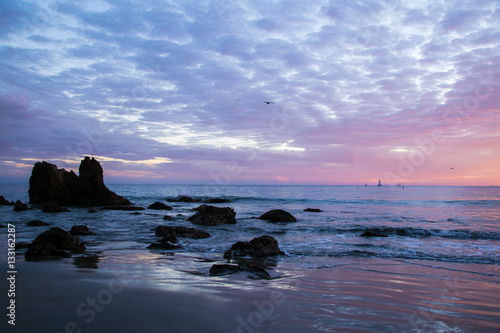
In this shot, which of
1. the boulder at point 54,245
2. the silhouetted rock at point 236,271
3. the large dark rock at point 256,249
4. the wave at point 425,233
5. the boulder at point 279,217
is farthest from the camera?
the boulder at point 279,217

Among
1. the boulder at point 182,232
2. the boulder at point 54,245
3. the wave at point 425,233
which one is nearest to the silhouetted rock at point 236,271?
the boulder at point 54,245

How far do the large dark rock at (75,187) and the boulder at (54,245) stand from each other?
96.6ft

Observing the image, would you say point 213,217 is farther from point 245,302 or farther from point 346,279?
point 245,302

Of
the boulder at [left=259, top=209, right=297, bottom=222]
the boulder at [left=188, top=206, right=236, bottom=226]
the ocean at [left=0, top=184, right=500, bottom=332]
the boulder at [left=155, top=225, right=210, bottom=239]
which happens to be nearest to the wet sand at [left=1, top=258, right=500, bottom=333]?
the ocean at [left=0, top=184, right=500, bottom=332]

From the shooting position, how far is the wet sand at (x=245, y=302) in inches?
145

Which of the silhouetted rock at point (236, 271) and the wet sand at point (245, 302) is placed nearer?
the wet sand at point (245, 302)

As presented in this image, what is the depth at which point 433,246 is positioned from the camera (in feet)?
38.4

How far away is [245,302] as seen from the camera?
15.0 ft

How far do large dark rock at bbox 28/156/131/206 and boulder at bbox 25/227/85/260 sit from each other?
2944 centimetres

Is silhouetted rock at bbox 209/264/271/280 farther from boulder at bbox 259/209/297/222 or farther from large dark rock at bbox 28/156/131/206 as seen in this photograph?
large dark rock at bbox 28/156/131/206

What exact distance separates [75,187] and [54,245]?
106 feet

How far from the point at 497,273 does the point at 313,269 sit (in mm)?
5069

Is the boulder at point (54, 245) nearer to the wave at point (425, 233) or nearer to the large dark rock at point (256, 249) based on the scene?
the large dark rock at point (256, 249)

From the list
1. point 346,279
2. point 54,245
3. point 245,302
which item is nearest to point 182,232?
point 54,245
